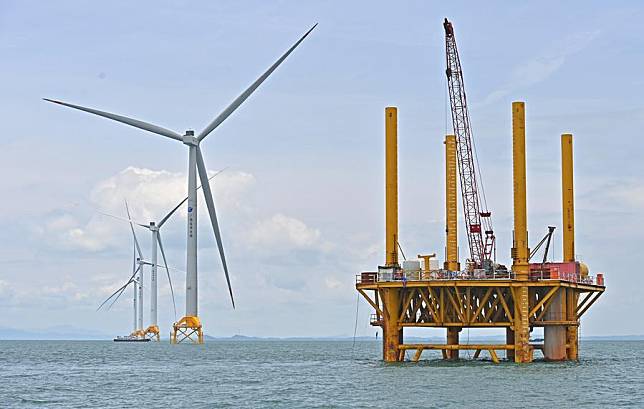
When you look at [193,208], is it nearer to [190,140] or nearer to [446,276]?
[190,140]

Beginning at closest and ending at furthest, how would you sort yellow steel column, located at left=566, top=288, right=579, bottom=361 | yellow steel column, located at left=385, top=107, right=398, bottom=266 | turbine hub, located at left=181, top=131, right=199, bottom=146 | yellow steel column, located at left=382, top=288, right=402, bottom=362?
yellow steel column, located at left=382, top=288, right=402, bottom=362, yellow steel column, located at left=385, top=107, right=398, bottom=266, yellow steel column, located at left=566, top=288, right=579, bottom=361, turbine hub, located at left=181, top=131, right=199, bottom=146

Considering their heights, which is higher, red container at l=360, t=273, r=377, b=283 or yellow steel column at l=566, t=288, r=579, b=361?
red container at l=360, t=273, r=377, b=283

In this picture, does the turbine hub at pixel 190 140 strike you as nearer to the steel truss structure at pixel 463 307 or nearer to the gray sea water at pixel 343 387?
the gray sea water at pixel 343 387

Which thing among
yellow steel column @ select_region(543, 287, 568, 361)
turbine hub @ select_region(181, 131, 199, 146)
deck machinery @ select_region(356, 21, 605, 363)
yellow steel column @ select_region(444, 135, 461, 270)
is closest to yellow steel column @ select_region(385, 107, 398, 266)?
deck machinery @ select_region(356, 21, 605, 363)

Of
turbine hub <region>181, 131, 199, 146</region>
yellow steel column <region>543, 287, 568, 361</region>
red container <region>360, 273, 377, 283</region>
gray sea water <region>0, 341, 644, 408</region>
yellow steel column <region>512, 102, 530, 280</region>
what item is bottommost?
gray sea water <region>0, 341, 644, 408</region>

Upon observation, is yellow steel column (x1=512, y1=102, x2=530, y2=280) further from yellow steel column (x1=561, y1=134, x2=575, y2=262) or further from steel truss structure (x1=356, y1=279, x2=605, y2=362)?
yellow steel column (x1=561, y1=134, x2=575, y2=262)

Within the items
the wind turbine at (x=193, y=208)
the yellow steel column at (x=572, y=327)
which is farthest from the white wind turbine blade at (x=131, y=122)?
the yellow steel column at (x=572, y=327)

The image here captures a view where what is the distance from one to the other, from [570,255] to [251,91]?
39.7m

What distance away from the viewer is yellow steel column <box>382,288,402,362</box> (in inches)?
3615

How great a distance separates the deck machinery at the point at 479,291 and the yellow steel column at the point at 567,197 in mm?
3069

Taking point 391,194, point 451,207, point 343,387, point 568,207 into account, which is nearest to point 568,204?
point 568,207

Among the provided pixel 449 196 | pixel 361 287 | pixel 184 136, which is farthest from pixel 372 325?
pixel 184 136

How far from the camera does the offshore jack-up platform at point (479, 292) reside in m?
87.9

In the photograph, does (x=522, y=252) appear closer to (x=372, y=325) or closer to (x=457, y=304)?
(x=457, y=304)
